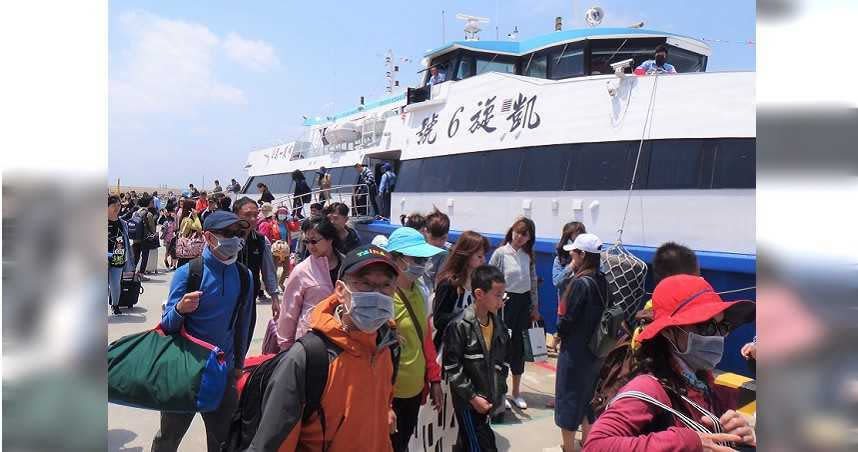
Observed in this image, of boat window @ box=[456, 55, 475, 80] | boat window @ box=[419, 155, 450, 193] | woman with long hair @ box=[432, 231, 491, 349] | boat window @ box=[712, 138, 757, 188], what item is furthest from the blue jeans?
boat window @ box=[712, 138, 757, 188]

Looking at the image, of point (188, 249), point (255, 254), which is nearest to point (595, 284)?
point (255, 254)

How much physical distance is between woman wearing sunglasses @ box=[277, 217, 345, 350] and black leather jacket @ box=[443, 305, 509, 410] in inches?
30.8

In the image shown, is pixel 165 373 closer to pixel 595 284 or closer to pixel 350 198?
pixel 595 284

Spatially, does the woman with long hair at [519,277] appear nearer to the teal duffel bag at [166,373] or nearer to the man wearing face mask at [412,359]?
the man wearing face mask at [412,359]

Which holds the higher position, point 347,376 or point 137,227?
point 137,227

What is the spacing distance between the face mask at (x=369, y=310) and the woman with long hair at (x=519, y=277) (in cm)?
290

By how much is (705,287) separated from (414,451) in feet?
6.18

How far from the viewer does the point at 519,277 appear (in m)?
4.86

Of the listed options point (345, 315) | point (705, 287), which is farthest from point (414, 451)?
point (705, 287)

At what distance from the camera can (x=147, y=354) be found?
2508 mm

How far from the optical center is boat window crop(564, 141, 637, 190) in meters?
6.35

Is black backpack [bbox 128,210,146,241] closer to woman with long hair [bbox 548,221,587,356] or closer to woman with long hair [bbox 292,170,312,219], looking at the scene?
woman with long hair [bbox 292,170,312,219]

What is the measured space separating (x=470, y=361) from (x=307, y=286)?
3.68ft

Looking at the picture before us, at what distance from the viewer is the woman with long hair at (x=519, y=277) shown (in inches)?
191
